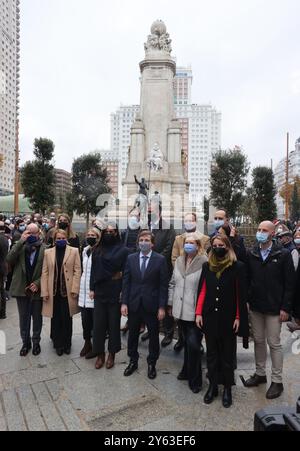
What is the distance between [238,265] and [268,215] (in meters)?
27.1

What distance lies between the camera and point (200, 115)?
12006cm

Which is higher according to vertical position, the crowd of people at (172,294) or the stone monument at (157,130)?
the stone monument at (157,130)

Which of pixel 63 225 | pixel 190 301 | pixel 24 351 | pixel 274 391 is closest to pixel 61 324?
pixel 24 351

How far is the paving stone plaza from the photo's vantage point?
3209mm

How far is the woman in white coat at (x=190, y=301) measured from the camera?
3.96 metres

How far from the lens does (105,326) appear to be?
476 cm

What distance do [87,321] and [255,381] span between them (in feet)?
8.43

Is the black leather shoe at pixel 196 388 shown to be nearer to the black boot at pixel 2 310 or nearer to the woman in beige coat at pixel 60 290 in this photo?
the woman in beige coat at pixel 60 290

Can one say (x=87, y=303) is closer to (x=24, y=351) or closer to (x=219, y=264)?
(x=24, y=351)

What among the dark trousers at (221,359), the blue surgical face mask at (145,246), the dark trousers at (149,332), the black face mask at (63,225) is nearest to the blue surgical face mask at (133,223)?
the black face mask at (63,225)

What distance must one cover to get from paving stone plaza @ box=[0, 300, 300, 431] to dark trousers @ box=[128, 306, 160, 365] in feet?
0.84

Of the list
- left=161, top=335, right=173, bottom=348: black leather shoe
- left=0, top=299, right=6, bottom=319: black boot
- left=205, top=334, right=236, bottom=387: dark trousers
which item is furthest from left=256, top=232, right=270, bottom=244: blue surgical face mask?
left=0, top=299, right=6, bottom=319: black boot

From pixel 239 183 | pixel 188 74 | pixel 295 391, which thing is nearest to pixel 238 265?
pixel 295 391

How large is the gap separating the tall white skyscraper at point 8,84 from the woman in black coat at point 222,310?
8845 cm
